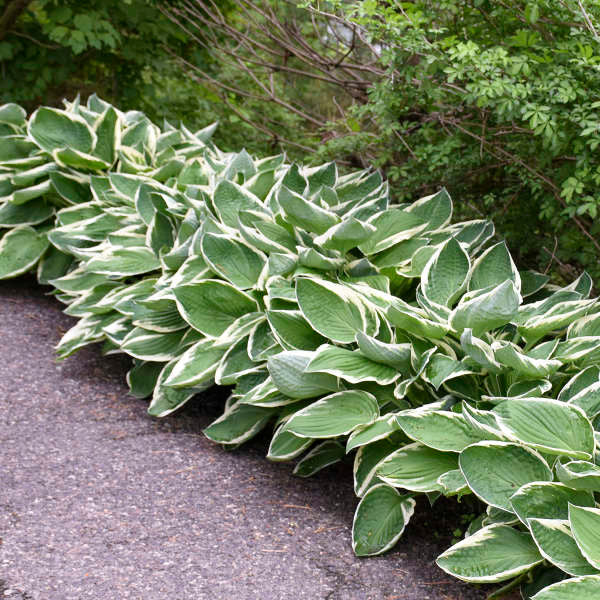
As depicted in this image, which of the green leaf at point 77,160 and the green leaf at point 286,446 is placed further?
the green leaf at point 77,160

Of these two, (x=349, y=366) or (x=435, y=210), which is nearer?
(x=349, y=366)

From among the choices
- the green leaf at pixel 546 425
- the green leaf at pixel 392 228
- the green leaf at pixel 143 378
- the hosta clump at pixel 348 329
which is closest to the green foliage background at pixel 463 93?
the hosta clump at pixel 348 329

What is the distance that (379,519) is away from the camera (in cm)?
219

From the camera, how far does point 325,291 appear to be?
8.02 ft

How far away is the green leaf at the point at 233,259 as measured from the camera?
9.22 ft

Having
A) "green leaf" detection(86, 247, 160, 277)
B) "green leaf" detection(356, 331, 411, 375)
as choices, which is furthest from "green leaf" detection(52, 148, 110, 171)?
"green leaf" detection(356, 331, 411, 375)

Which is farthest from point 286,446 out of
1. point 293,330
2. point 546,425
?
point 546,425

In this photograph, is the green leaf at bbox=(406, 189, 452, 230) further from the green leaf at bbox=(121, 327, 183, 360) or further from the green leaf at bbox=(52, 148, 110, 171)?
the green leaf at bbox=(52, 148, 110, 171)

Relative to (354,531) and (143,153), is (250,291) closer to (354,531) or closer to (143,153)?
(354,531)

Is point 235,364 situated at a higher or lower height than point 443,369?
lower

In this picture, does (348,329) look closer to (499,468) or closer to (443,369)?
(443,369)

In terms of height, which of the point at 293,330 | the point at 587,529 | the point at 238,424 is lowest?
the point at 238,424

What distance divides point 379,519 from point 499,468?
1.34 ft

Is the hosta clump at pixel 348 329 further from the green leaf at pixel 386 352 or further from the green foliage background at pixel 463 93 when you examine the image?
the green foliage background at pixel 463 93
